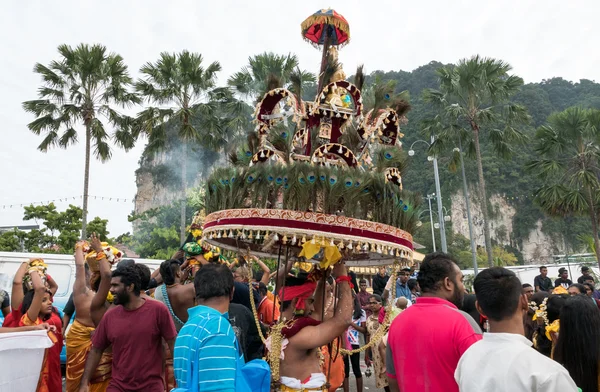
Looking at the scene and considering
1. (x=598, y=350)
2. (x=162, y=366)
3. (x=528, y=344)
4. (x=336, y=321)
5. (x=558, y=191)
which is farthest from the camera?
(x=558, y=191)

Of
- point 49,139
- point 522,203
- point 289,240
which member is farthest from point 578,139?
point 522,203

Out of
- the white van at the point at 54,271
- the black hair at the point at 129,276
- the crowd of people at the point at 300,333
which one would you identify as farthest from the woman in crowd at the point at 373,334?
the white van at the point at 54,271

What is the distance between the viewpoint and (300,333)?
3.33 metres

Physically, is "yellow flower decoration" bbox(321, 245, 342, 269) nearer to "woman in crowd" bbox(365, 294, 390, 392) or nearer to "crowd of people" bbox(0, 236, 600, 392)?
"crowd of people" bbox(0, 236, 600, 392)

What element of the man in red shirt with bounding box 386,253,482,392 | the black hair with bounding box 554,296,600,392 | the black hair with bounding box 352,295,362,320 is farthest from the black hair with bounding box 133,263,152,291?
the black hair with bounding box 352,295,362,320

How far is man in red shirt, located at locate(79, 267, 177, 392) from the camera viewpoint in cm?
370

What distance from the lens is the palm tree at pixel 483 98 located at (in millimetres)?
19891

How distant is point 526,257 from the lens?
239ft

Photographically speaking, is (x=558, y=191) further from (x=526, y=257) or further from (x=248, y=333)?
(x=526, y=257)

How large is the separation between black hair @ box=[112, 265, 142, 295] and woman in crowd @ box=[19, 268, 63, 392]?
1234mm

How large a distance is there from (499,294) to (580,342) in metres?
1.11

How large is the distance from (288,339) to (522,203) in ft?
256

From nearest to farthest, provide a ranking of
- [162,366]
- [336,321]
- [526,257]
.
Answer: [336,321]
[162,366]
[526,257]

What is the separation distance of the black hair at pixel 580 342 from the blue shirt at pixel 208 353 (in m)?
2.10
